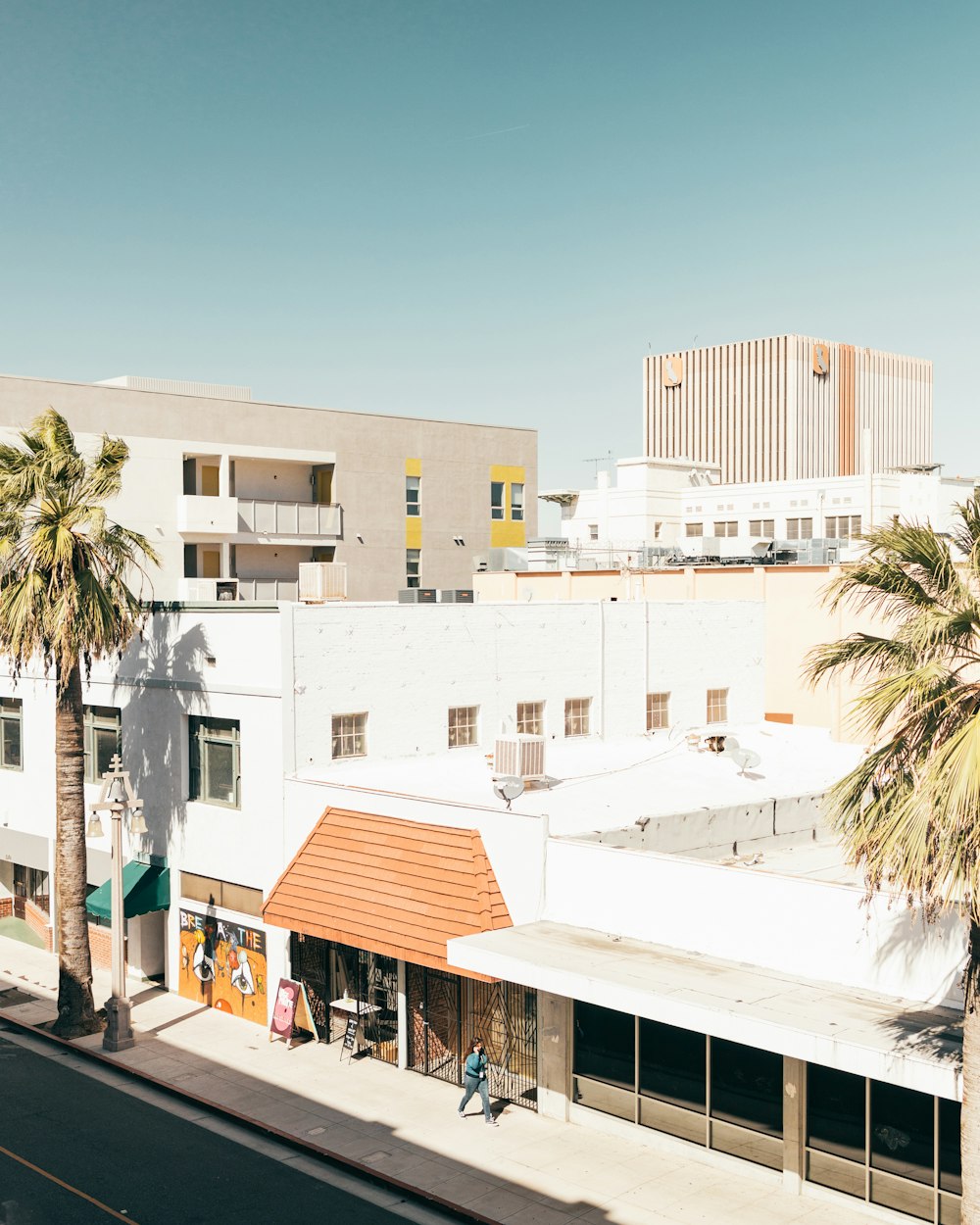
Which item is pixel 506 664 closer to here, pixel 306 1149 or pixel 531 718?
pixel 531 718

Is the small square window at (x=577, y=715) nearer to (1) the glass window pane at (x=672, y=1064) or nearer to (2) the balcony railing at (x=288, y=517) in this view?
(1) the glass window pane at (x=672, y=1064)

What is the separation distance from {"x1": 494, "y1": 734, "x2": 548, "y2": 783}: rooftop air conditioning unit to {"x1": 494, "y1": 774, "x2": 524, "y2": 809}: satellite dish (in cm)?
297

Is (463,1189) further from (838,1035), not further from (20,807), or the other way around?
(20,807)

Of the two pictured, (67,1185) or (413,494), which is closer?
(67,1185)

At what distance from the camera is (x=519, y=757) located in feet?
88.0

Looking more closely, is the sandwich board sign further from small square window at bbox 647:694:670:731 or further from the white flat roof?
small square window at bbox 647:694:670:731

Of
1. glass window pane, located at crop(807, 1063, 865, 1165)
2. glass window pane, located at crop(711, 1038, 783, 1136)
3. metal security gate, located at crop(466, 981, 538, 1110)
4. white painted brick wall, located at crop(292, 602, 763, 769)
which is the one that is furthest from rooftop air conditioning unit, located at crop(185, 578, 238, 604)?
glass window pane, located at crop(807, 1063, 865, 1165)

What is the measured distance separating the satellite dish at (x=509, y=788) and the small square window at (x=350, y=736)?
587 centimetres

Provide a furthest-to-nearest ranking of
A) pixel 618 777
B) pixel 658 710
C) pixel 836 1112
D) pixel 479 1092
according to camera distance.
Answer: pixel 658 710
pixel 618 777
pixel 479 1092
pixel 836 1112

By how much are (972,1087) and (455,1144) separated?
984cm

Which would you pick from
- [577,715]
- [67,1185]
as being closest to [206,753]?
[577,715]

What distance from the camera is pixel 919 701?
13836 mm

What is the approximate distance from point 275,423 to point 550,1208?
30.8 metres

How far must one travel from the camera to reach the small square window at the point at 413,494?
4750cm
